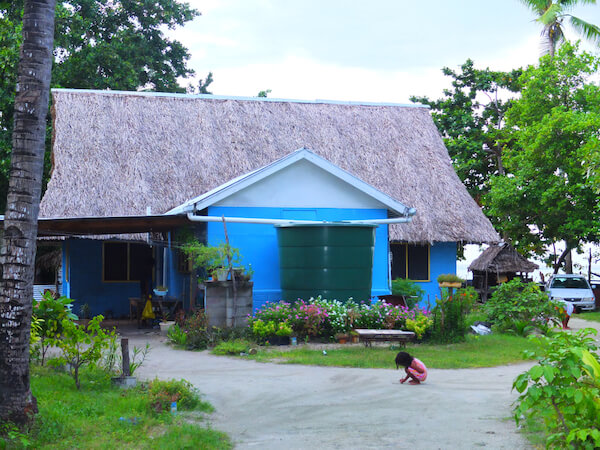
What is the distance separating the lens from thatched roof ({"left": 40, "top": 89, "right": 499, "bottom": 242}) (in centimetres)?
1916

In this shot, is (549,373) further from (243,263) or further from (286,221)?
(243,263)

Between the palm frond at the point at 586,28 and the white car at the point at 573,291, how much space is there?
12.1 m

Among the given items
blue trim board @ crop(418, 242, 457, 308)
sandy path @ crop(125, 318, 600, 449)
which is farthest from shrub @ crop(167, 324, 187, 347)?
blue trim board @ crop(418, 242, 457, 308)

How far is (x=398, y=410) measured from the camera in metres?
7.80

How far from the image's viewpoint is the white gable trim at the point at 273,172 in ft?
47.8

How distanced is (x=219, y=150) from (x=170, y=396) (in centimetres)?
1405

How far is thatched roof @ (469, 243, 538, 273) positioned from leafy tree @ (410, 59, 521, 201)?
17.2 ft

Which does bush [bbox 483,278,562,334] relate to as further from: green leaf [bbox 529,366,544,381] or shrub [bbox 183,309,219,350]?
green leaf [bbox 529,366,544,381]

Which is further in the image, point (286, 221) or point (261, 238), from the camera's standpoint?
point (261, 238)

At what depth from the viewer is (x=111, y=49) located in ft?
84.4

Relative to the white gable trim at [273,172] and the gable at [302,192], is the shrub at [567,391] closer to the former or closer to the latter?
the white gable trim at [273,172]

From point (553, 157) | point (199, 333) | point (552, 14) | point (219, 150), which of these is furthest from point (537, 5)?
point (199, 333)

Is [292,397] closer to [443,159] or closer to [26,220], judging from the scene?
[26,220]

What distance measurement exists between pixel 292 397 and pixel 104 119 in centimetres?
1514
